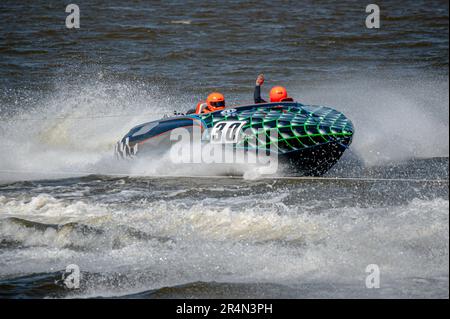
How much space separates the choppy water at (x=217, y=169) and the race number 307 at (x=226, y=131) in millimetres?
746

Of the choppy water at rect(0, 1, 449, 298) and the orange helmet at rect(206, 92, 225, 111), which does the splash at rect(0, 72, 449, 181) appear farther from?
the orange helmet at rect(206, 92, 225, 111)

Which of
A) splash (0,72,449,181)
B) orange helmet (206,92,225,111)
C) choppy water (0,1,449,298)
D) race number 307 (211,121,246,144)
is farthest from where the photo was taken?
splash (0,72,449,181)

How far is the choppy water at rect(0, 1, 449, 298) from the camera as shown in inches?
290

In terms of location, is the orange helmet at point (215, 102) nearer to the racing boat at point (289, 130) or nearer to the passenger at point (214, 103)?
the passenger at point (214, 103)

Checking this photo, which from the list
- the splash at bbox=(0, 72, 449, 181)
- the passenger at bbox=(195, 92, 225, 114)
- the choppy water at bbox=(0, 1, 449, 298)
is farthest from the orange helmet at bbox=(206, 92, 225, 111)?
the choppy water at bbox=(0, 1, 449, 298)

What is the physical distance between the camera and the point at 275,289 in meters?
6.85

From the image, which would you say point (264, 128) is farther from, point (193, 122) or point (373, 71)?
point (373, 71)

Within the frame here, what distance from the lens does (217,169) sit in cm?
1144

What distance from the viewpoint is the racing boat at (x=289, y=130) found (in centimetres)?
1040

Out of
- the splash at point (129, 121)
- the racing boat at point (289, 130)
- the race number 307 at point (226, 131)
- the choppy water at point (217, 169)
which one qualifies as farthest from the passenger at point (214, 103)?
the choppy water at point (217, 169)
